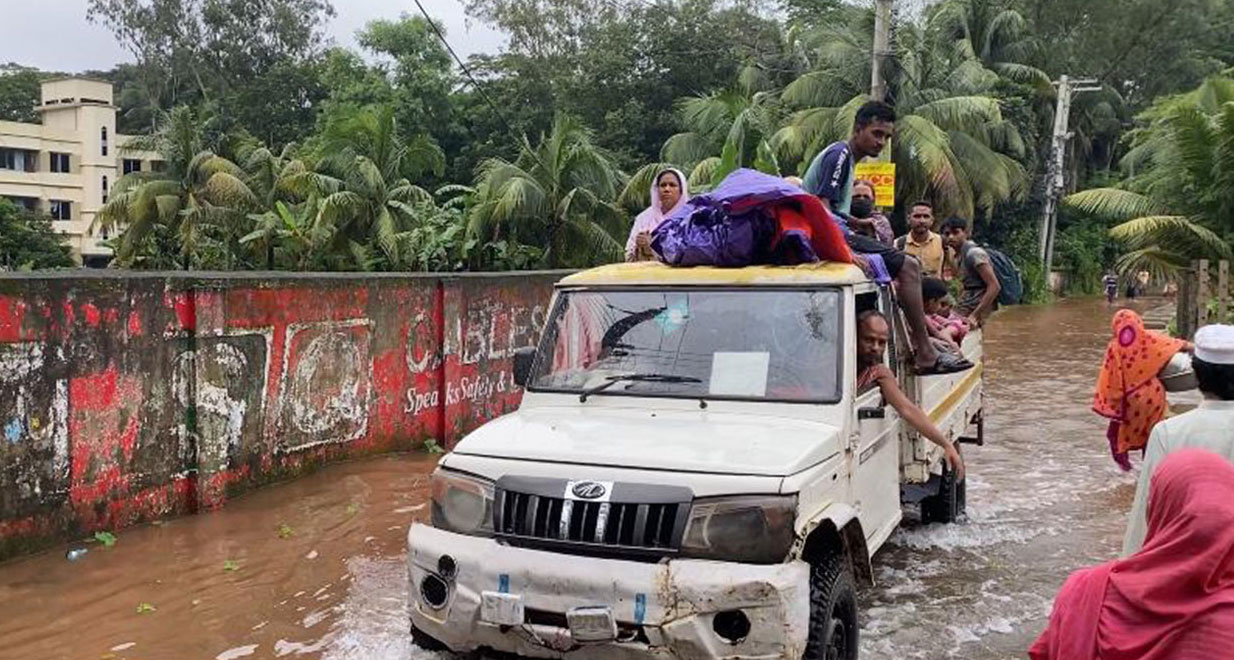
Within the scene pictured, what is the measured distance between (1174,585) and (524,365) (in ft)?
11.2

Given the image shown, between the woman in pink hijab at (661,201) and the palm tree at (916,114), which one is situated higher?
the palm tree at (916,114)

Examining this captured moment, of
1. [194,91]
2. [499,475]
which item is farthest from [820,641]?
[194,91]

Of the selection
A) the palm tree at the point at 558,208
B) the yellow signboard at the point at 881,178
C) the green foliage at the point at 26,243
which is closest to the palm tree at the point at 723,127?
the palm tree at the point at 558,208

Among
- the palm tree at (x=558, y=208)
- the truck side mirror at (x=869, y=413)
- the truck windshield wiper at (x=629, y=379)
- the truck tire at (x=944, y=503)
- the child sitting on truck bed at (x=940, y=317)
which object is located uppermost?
the palm tree at (x=558, y=208)

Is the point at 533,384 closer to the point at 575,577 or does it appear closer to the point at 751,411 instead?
the point at 751,411

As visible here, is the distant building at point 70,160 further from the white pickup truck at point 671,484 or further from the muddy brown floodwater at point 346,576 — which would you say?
the white pickup truck at point 671,484

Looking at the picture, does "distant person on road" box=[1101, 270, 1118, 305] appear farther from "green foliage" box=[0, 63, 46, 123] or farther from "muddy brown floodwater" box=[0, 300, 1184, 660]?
"green foliage" box=[0, 63, 46, 123]

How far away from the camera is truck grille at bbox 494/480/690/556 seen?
13.0 feet

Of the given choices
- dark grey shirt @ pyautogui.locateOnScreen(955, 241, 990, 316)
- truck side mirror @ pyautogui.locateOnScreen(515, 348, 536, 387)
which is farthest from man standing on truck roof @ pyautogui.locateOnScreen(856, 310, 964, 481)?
dark grey shirt @ pyautogui.locateOnScreen(955, 241, 990, 316)

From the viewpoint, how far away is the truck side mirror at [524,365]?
533 centimetres

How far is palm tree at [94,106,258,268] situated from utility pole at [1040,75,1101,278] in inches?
1035

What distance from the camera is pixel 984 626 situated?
229 inches

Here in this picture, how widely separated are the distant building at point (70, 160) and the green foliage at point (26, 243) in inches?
374

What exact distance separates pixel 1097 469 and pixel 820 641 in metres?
7.00
